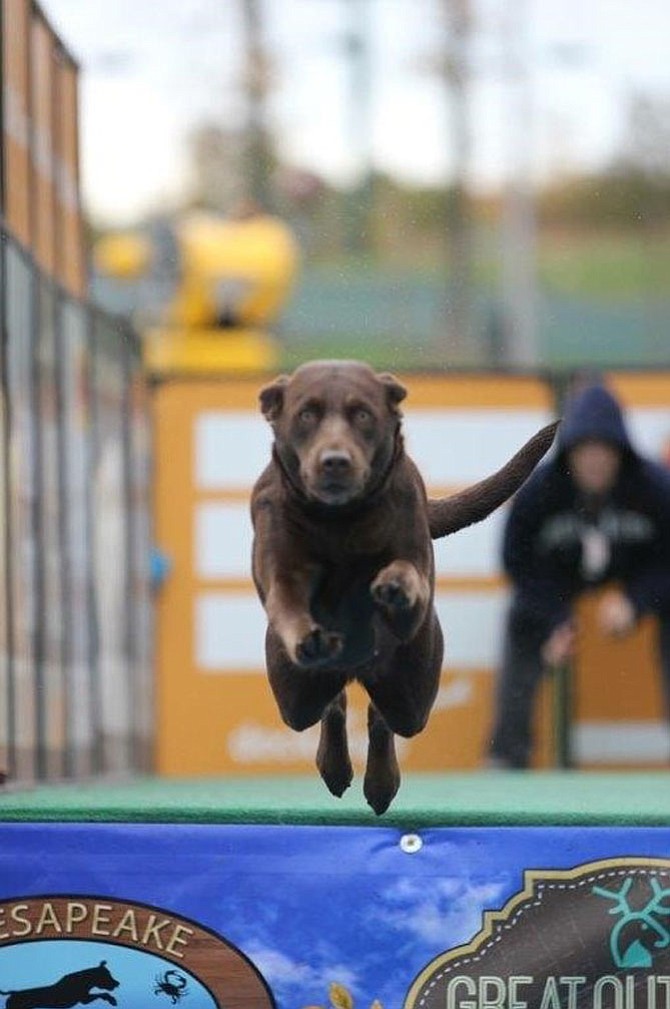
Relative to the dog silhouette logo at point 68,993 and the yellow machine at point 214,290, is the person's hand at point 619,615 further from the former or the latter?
the yellow machine at point 214,290

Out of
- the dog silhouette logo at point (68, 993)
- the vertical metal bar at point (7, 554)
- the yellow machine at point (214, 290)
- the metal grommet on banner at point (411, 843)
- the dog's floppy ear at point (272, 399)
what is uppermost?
the yellow machine at point (214, 290)

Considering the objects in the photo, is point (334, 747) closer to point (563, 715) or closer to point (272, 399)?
point (272, 399)

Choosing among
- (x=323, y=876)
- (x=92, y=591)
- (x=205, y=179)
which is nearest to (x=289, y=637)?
(x=323, y=876)

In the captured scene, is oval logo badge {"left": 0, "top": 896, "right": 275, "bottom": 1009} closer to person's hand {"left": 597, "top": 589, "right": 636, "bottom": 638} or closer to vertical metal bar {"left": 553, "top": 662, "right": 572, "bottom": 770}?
person's hand {"left": 597, "top": 589, "right": 636, "bottom": 638}

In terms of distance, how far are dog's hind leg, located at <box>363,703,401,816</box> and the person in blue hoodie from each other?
151 inches

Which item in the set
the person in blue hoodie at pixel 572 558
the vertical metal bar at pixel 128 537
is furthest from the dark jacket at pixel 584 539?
the vertical metal bar at pixel 128 537

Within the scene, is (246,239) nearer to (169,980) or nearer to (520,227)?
(520,227)

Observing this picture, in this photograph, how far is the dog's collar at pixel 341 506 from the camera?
399 cm

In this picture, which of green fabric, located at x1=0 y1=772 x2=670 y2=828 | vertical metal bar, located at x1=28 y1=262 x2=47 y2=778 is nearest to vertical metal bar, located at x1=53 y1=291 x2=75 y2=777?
vertical metal bar, located at x1=28 y1=262 x2=47 y2=778

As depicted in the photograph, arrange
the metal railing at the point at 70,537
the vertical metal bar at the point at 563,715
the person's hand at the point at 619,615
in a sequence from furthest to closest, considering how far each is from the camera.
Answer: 1. the vertical metal bar at the point at 563,715
2. the person's hand at the point at 619,615
3. the metal railing at the point at 70,537

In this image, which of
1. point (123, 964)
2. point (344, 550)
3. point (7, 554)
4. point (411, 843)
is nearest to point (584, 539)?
point (7, 554)

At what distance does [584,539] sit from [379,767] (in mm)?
4272

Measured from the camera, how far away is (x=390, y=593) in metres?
3.82

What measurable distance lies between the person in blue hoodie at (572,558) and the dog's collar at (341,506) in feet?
13.6
